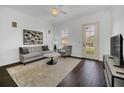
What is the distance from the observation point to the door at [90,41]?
466 centimetres

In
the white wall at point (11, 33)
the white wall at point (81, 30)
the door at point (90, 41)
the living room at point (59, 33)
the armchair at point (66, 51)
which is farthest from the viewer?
the armchair at point (66, 51)

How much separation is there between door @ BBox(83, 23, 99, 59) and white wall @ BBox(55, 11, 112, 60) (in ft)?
0.72

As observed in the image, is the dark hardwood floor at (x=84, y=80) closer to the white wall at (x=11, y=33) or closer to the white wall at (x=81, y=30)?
the white wall at (x=81, y=30)

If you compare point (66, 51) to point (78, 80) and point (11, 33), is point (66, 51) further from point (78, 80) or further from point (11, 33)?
point (11, 33)

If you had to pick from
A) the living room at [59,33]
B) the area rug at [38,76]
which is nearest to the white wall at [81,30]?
the living room at [59,33]

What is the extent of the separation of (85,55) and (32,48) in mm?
3217

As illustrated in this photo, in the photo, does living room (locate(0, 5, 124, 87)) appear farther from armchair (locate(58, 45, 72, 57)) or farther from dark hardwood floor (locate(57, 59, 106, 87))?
armchair (locate(58, 45, 72, 57))

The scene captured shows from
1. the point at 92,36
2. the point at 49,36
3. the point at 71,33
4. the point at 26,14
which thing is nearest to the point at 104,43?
the point at 92,36

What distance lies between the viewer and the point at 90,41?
495cm

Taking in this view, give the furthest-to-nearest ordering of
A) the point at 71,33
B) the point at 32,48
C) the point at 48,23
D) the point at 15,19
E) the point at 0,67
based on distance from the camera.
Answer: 1. the point at 48,23
2. the point at 71,33
3. the point at 32,48
4. the point at 15,19
5. the point at 0,67

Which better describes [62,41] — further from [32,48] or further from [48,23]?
[32,48]

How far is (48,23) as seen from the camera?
6266mm

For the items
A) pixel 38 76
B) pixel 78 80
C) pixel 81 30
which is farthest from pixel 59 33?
pixel 78 80

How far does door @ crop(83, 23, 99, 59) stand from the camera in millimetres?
4659
